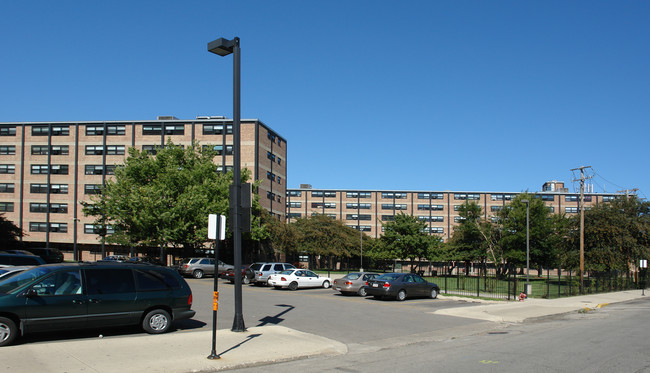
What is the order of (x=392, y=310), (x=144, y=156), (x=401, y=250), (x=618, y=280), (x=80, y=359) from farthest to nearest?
(x=401, y=250)
(x=144, y=156)
(x=618, y=280)
(x=392, y=310)
(x=80, y=359)

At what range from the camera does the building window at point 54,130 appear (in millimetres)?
64188

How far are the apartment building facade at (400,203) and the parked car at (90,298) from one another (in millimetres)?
86867

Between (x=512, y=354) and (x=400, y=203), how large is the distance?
91.5 metres

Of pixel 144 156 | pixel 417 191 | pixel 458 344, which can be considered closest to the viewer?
pixel 458 344

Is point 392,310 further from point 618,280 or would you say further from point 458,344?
point 618,280

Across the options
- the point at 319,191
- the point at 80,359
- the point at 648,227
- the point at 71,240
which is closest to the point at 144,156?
the point at 71,240

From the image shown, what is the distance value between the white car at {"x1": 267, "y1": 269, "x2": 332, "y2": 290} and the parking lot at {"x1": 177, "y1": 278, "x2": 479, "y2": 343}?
6.28 metres

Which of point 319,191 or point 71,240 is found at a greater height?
point 319,191

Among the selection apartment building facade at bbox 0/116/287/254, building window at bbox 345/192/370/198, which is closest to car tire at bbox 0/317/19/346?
apartment building facade at bbox 0/116/287/254

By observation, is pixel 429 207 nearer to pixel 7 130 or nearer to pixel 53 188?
pixel 53 188

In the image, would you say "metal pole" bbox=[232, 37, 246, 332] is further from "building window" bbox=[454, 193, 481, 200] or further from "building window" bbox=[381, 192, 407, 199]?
"building window" bbox=[454, 193, 481, 200]

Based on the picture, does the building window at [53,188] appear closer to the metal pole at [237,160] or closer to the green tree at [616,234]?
the green tree at [616,234]

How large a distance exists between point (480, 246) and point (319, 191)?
150 feet

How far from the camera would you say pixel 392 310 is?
20.7 meters
